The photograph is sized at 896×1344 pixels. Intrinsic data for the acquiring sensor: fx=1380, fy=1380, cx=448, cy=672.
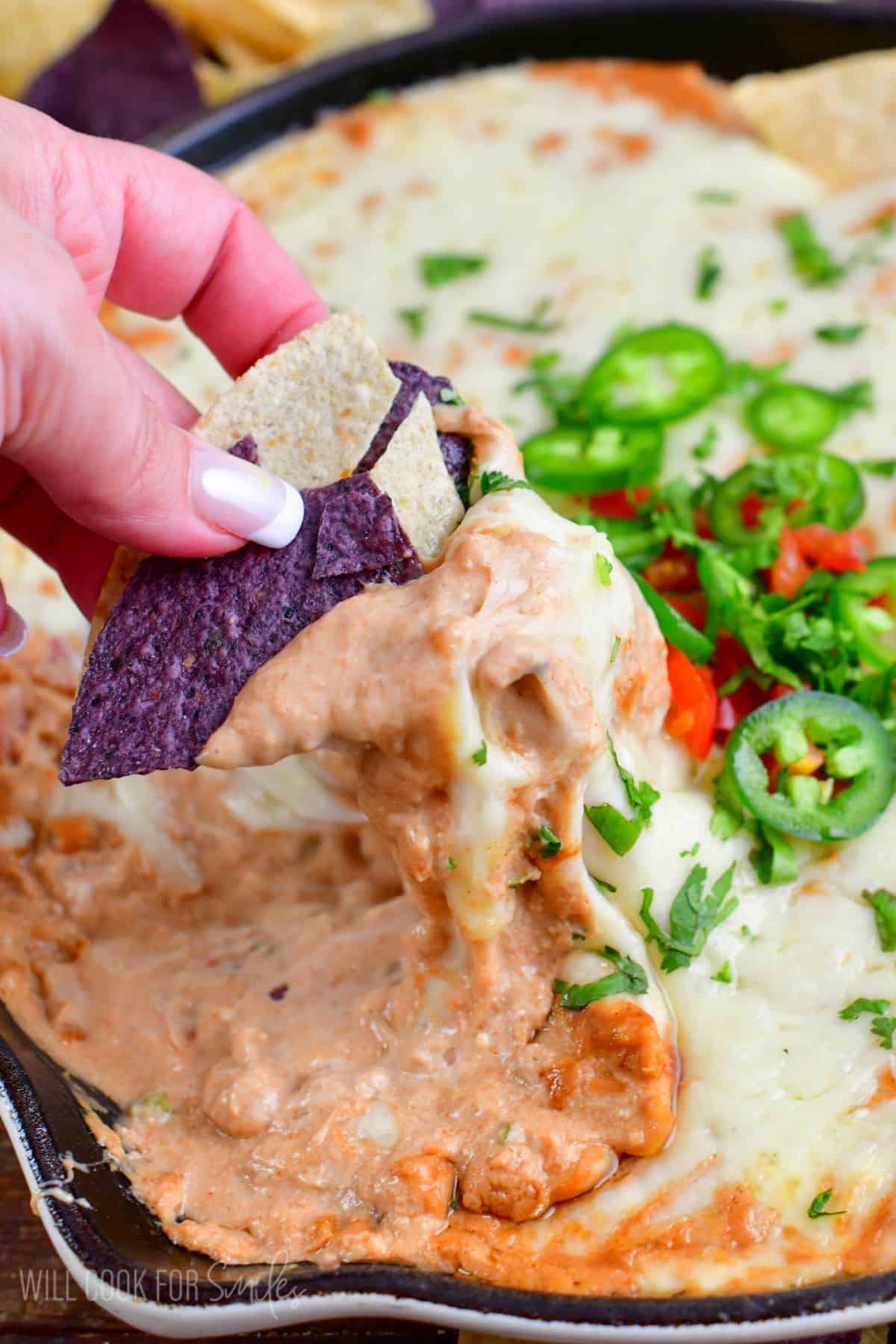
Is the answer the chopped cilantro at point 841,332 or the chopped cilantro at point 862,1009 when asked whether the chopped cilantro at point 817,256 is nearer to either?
the chopped cilantro at point 841,332

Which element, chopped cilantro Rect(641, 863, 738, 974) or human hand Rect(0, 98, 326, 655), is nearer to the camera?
human hand Rect(0, 98, 326, 655)

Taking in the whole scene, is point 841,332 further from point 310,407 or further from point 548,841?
point 548,841

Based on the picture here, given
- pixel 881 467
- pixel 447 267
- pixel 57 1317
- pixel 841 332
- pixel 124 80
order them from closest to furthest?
pixel 57 1317 < pixel 881 467 < pixel 841 332 < pixel 447 267 < pixel 124 80

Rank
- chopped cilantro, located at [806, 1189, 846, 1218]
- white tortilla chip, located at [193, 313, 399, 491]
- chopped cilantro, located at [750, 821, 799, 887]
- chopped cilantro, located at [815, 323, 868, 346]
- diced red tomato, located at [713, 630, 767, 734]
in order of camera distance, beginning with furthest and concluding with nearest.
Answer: chopped cilantro, located at [815, 323, 868, 346] → diced red tomato, located at [713, 630, 767, 734] → chopped cilantro, located at [750, 821, 799, 887] → white tortilla chip, located at [193, 313, 399, 491] → chopped cilantro, located at [806, 1189, 846, 1218]

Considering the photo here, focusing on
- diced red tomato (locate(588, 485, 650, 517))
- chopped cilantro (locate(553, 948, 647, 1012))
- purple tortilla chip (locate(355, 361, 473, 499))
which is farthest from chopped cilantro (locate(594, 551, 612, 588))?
diced red tomato (locate(588, 485, 650, 517))

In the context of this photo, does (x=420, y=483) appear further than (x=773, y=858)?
No

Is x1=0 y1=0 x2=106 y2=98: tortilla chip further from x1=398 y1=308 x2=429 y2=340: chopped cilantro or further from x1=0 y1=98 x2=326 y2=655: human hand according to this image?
x1=0 y1=98 x2=326 y2=655: human hand

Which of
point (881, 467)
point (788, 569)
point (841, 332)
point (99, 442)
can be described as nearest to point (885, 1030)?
point (788, 569)
